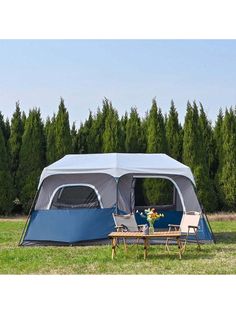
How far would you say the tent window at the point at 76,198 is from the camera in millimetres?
11336

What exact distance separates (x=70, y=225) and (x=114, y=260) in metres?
2.11

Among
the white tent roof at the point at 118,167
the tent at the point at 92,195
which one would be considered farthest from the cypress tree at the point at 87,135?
the white tent roof at the point at 118,167

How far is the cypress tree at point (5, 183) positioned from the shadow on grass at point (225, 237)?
663cm

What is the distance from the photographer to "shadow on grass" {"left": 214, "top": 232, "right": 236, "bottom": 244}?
10984mm

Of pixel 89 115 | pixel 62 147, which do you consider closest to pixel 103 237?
pixel 62 147

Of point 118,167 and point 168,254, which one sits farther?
point 118,167

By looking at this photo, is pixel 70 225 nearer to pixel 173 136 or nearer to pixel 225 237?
pixel 225 237

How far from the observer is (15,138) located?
56.6ft

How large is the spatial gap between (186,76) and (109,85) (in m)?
2.31

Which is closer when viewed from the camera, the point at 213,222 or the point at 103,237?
the point at 103,237

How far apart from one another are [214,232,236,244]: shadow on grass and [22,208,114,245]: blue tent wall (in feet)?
6.98

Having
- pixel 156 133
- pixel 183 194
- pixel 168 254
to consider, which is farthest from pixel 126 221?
pixel 156 133
